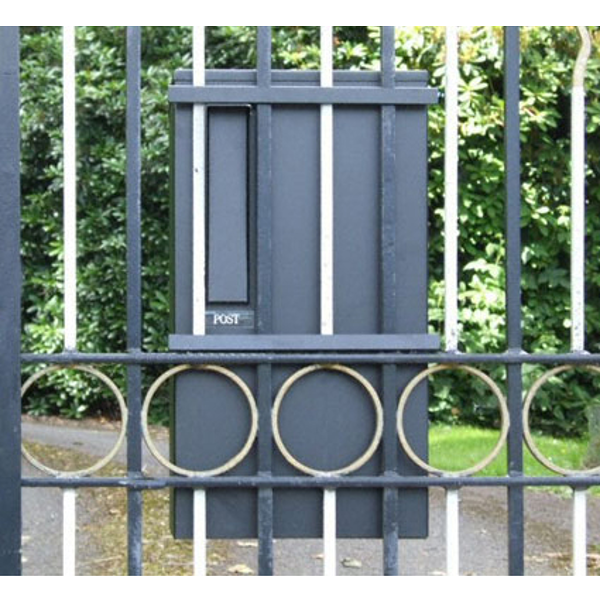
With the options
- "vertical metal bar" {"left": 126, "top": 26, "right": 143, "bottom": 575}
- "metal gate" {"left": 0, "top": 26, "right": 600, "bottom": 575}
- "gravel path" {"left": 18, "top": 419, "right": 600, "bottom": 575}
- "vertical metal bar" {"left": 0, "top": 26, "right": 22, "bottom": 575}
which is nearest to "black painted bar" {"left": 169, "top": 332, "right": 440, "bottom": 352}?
"metal gate" {"left": 0, "top": 26, "right": 600, "bottom": 575}

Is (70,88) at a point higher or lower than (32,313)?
higher

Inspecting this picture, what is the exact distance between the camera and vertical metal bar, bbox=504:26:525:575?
2.31 meters

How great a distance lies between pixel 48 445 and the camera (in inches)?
287

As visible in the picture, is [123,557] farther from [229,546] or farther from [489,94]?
[489,94]

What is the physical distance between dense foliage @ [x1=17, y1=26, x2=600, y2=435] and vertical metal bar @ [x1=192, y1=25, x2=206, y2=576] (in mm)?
4536

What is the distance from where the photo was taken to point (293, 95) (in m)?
2.31

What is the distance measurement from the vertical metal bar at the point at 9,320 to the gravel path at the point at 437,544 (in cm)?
259

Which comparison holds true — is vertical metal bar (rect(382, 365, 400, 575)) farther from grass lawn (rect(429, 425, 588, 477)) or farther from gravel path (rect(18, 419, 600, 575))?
grass lawn (rect(429, 425, 588, 477))

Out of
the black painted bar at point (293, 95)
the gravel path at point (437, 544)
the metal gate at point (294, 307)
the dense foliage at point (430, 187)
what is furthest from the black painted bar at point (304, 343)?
the dense foliage at point (430, 187)

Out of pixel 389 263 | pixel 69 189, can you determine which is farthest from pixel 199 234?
pixel 389 263

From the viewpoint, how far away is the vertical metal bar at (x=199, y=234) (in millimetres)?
2303

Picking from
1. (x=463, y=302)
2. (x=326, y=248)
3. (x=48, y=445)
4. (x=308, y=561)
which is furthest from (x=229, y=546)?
(x=326, y=248)
